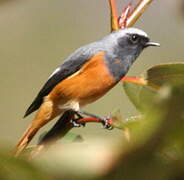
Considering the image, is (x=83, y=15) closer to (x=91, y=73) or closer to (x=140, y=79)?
(x=91, y=73)

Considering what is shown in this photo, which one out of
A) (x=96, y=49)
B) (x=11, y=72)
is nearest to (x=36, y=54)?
(x=11, y=72)

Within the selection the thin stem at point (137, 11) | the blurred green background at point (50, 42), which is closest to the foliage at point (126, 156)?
the thin stem at point (137, 11)

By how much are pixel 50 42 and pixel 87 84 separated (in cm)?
174

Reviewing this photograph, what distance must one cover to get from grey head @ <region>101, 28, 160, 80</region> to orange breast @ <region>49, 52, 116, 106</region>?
→ 0.16 ft

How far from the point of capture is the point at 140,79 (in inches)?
37.6

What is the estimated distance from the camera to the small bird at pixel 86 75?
1723 mm

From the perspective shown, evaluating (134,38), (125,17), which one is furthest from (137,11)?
(134,38)

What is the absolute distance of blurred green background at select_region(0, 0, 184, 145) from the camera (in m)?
2.76

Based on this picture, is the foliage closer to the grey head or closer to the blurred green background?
the grey head

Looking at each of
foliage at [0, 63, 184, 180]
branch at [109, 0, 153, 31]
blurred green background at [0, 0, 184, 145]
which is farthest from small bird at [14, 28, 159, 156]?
foliage at [0, 63, 184, 180]

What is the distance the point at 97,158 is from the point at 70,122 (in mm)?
716

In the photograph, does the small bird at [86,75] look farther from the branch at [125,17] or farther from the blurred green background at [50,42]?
the branch at [125,17]

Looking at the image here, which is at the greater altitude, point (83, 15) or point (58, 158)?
point (58, 158)

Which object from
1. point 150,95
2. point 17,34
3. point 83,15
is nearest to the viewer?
point 150,95
